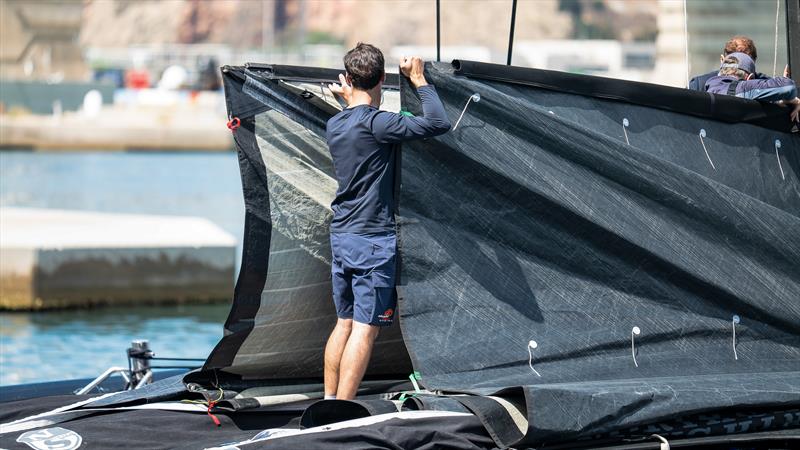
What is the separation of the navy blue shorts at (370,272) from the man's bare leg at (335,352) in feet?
0.31

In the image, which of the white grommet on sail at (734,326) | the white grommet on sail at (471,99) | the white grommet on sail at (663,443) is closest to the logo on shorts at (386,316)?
the white grommet on sail at (471,99)

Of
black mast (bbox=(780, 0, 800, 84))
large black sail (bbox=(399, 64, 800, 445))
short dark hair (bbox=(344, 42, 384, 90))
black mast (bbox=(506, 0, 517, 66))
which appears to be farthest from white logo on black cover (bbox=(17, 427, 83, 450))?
black mast (bbox=(780, 0, 800, 84))

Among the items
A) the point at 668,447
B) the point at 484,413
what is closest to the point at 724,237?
the point at 668,447

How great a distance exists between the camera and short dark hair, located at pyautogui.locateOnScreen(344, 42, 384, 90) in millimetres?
5242

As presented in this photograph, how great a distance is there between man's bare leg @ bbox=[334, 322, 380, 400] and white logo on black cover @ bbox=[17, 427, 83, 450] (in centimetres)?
112

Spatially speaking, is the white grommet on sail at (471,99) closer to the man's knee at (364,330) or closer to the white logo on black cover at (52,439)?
the man's knee at (364,330)

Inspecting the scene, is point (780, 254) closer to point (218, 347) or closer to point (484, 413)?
point (484, 413)

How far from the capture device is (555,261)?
560 centimetres

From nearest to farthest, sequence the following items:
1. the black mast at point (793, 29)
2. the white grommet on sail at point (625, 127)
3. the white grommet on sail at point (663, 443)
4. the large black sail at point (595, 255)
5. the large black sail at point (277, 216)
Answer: the white grommet on sail at point (663, 443) < the large black sail at point (595, 255) < the large black sail at point (277, 216) < the white grommet on sail at point (625, 127) < the black mast at point (793, 29)

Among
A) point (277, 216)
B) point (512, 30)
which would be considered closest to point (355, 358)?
point (277, 216)

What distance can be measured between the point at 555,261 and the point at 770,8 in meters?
2.68

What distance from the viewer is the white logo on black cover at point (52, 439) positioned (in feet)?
16.7

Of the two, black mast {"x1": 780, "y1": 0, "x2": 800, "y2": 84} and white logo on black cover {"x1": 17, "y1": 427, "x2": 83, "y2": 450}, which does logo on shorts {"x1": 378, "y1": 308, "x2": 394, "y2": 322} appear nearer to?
white logo on black cover {"x1": 17, "y1": 427, "x2": 83, "y2": 450}

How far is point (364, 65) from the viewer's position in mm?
5250
